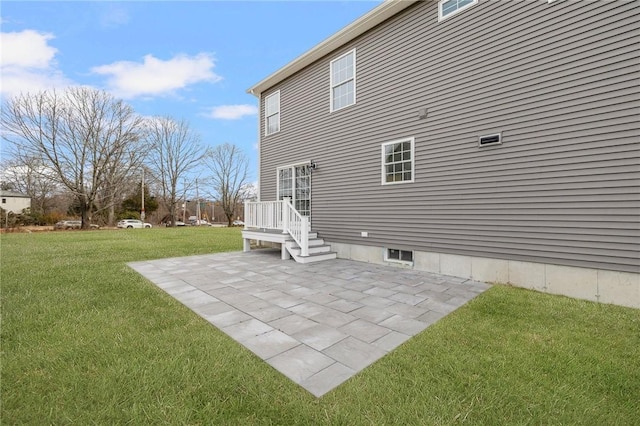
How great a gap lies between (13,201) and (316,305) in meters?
44.1

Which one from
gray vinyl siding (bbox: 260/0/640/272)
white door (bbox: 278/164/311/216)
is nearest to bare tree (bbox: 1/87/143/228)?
white door (bbox: 278/164/311/216)

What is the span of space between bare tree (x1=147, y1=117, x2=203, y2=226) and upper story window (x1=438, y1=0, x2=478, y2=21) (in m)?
27.9

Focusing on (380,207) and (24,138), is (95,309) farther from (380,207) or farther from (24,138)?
(24,138)

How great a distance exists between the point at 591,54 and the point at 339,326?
5071 mm

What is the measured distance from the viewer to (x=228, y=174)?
33.5 meters

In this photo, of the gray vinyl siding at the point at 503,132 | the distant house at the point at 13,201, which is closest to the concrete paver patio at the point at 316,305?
the gray vinyl siding at the point at 503,132

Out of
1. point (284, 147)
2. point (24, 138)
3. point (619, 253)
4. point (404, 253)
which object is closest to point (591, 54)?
point (619, 253)

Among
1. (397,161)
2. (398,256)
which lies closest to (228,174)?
(397,161)

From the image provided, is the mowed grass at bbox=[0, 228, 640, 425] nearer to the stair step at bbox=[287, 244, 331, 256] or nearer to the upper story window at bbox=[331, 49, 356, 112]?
the stair step at bbox=[287, 244, 331, 256]

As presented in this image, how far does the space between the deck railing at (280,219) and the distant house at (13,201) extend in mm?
36534

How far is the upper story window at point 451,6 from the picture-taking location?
17.2 feet

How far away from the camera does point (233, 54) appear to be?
11.6 metres

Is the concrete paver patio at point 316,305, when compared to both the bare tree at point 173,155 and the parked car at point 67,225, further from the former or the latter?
the bare tree at point 173,155

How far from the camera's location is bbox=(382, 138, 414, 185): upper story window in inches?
239
